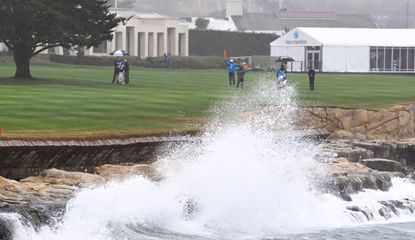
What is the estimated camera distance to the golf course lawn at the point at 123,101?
3453 centimetres

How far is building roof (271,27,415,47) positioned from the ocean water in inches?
2150

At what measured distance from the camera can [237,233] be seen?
92.2 ft

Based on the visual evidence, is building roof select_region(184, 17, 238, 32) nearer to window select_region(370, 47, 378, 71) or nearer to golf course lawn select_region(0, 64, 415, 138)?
window select_region(370, 47, 378, 71)

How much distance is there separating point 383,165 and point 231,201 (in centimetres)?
1002

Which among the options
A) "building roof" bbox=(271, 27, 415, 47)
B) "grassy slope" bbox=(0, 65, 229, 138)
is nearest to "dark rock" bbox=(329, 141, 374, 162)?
"grassy slope" bbox=(0, 65, 229, 138)

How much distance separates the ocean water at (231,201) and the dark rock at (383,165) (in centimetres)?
151

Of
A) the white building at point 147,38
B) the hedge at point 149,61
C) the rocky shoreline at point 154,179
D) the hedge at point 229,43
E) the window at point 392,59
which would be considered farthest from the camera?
the hedge at point 229,43

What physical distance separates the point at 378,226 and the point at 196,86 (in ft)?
88.9

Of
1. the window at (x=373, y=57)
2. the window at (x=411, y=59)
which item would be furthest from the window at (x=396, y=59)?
the window at (x=373, y=57)

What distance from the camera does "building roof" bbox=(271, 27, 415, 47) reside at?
299 feet

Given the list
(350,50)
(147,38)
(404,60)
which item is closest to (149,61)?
(350,50)

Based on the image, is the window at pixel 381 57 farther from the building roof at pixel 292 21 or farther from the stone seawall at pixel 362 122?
the building roof at pixel 292 21

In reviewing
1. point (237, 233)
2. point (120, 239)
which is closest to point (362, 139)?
point (237, 233)

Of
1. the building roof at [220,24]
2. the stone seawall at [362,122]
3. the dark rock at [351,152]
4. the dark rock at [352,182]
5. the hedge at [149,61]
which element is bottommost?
the dark rock at [352,182]
